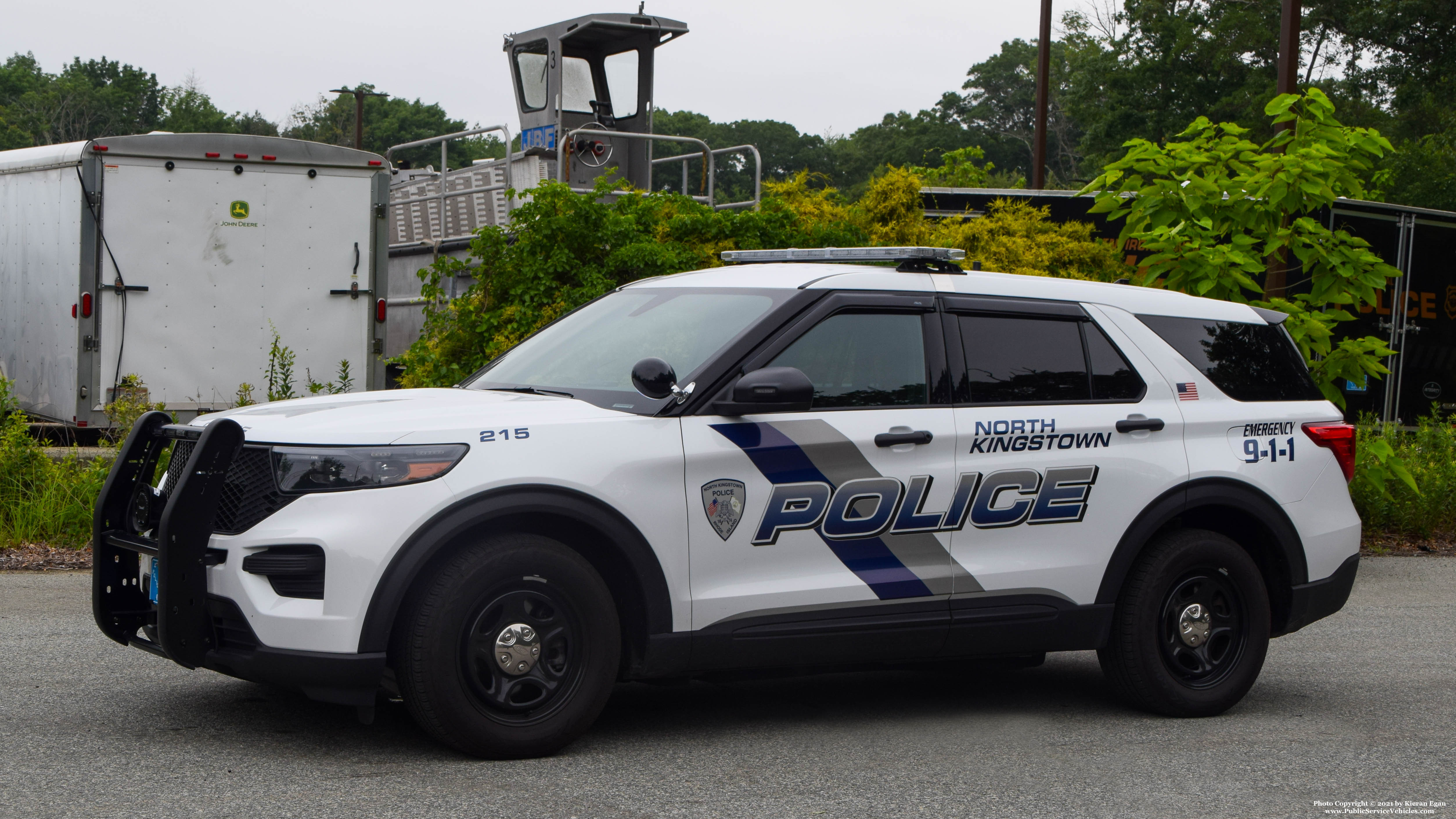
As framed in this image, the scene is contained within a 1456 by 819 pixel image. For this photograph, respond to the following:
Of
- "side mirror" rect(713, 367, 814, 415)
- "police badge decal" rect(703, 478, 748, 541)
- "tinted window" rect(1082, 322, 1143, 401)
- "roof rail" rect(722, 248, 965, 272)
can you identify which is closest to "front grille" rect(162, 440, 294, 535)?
"police badge decal" rect(703, 478, 748, 541)

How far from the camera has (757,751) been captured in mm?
5477

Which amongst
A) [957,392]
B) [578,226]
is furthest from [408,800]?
[578,226]

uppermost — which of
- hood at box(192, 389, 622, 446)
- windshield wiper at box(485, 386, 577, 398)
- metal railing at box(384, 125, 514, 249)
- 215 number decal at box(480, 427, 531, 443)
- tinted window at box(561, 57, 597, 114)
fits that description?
tinted window at box(561, 57, 597, 114)

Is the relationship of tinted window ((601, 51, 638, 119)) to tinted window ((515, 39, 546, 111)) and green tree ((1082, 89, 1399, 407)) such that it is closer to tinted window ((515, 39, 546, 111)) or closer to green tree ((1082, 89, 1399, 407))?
tinted window ((515, 39, 546, 111))

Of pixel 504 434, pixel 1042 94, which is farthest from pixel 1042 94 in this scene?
pixel 504 434

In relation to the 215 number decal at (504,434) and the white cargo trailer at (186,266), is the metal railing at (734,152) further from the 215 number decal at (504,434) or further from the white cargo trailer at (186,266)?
the 215 number decal at (504,434)

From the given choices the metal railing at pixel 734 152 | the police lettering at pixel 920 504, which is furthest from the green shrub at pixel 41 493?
the police lettering at pixel 920 504

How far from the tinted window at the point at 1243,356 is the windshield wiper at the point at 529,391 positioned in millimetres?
2518

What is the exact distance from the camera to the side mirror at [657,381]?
5.21 metres

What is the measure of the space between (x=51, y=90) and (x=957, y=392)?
359 feet

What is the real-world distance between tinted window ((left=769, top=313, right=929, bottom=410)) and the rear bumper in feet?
6.72

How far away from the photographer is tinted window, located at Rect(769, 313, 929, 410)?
5.58 metres

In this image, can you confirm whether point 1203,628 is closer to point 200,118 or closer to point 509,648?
point 509,648

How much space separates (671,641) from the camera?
5.21 meters
